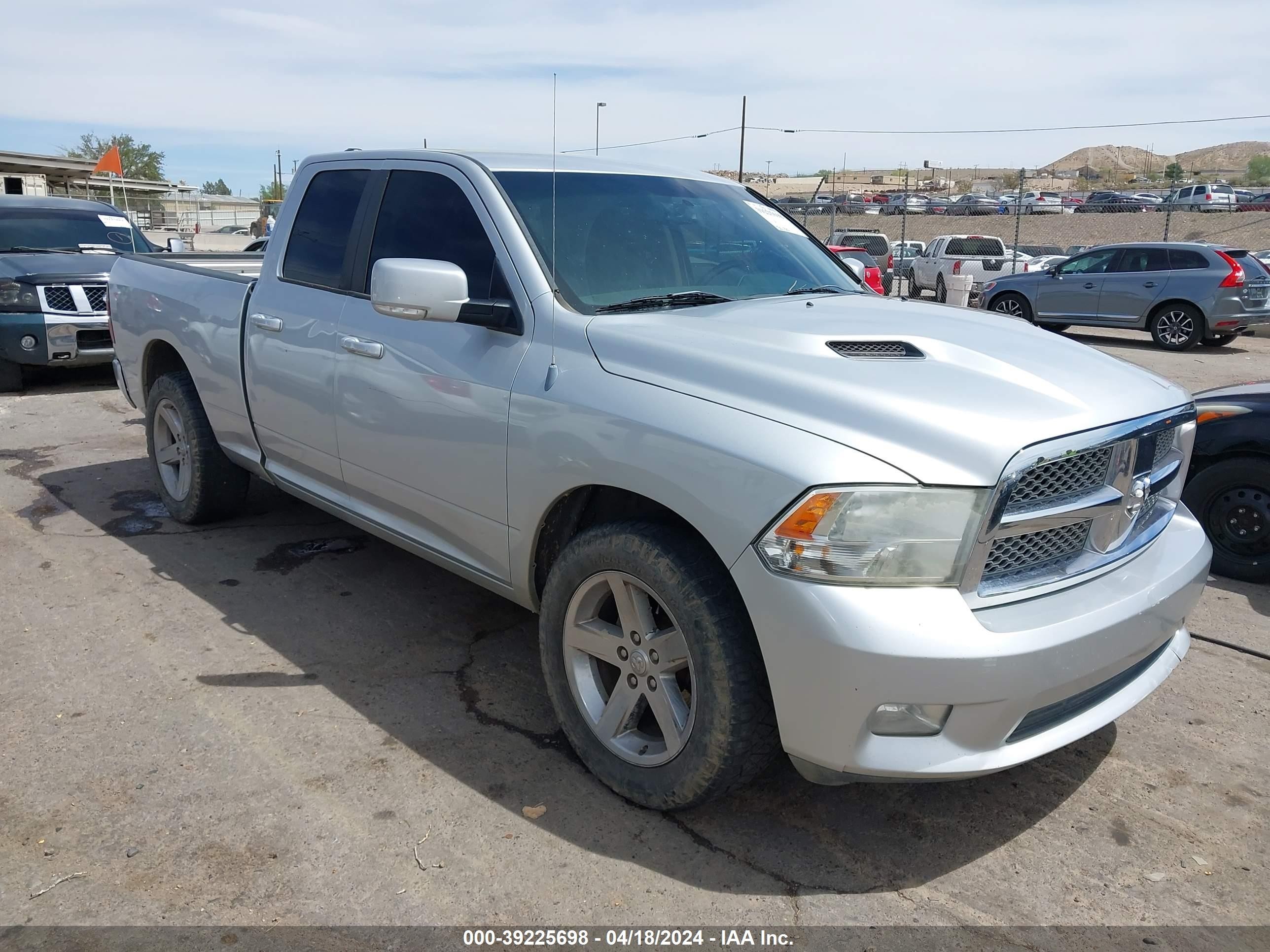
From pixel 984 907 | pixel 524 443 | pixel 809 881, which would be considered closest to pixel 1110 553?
pixel 984 907

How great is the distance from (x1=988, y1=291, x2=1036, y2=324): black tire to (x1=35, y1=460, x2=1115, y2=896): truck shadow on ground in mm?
14897

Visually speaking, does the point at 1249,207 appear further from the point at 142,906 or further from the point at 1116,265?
the point at 142,906

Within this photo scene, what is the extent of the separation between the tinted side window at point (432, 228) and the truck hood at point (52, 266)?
6514 millimetres

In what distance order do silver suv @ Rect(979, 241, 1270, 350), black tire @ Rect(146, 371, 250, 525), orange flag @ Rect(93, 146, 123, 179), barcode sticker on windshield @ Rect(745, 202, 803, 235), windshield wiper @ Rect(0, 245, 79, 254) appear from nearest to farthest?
barcode sticker on windshield @ Rect(745, 202, 803, 235) → black tire @ Rect(146, 371, 250, 525) → windshield wiper @ Rect(0, 245, 79, 254) → silver suv @ Rect(979, 241, 1270, 350) → orange flag @ Rect(93, 146, 123, 179)

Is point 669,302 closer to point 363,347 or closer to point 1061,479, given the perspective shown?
point 363,347

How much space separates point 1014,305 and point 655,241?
15.7 m

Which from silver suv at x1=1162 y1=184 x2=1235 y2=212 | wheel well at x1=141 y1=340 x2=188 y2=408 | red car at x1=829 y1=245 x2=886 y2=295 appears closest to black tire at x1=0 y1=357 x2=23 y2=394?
wheel well at x1=141 y1=340 x2=188 y2=408

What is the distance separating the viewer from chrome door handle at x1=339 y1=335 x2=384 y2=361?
3846 millimetres

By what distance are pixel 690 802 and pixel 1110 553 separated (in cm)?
138

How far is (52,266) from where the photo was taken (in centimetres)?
990

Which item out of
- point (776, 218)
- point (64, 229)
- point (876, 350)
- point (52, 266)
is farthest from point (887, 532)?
point (64, 229)

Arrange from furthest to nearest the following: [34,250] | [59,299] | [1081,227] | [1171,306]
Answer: [1081,227] → [1171,306] → [34,250] → [59,299]

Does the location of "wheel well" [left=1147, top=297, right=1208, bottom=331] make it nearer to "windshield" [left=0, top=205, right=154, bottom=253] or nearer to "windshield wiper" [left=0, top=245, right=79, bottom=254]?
"windshield" [left=0, top=205, right=154, bottom=253]

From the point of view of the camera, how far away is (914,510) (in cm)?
248
